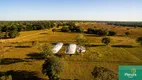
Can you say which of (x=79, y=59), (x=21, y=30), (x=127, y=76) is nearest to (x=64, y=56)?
(x=79, y=59)

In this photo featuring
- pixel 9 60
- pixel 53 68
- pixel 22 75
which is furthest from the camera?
pixel 9 60

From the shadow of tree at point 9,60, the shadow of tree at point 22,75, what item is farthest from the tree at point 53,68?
the shadow of tree at point 9,60

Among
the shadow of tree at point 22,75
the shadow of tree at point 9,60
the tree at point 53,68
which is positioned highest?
the tree at point 53,68

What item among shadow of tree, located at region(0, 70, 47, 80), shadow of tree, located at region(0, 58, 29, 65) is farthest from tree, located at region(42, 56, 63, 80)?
shadow of tree, located at region(0, 58, 29, 65)

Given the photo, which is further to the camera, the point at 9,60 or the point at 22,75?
the point at 9,60

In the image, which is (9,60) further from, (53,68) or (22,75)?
(53,68)

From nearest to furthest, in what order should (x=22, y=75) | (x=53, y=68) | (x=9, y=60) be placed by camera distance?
(x=53, y=68)
(x=22, y=75)
(x=9, y=60)

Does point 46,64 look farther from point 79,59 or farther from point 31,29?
point 31,29

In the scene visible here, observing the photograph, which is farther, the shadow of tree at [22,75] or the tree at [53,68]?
the shadow of tree at [22,75]

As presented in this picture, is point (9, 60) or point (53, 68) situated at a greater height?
point (53, 68)

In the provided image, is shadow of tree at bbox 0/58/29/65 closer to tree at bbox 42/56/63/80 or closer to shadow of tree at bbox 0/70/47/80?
shadow of tree at bbox 0/70/47/80

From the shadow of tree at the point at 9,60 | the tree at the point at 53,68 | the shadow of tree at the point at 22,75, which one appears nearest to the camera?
the tree at the point at 53,68

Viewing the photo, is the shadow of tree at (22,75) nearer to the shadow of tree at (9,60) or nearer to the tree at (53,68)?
the tree at (53,68)

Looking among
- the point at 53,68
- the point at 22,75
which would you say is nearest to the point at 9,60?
the point at 22,75
